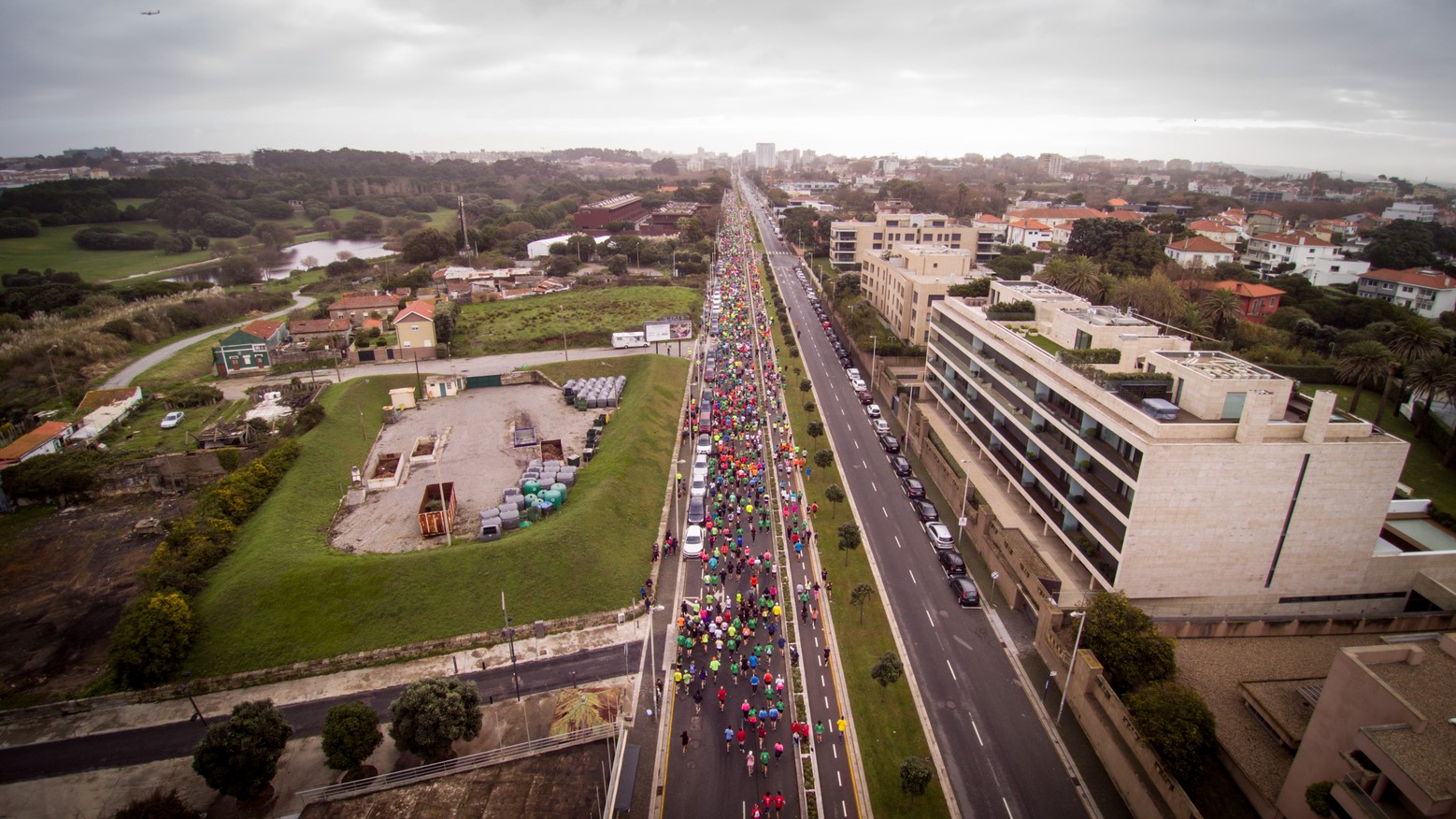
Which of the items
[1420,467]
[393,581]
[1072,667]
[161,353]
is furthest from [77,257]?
[1420,467]

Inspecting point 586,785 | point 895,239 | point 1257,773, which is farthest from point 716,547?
point 895,239

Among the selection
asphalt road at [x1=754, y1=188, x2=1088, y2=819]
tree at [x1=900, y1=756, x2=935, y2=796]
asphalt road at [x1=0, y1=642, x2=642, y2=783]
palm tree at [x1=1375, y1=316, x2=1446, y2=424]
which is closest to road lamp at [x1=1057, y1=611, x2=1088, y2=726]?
asphalt road at [x1=754, y1=188, x2=1088, y2=819]

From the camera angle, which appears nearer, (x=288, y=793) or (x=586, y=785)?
(x=586, y=785)

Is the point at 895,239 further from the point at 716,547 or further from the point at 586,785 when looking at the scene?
the point at 586,785

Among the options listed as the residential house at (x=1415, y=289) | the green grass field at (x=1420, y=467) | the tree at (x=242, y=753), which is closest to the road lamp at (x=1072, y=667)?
the green grass field at (x=1420, y=467)

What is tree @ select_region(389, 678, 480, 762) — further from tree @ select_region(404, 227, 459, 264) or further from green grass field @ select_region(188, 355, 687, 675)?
tree @ select_region(404, 227, 459, 264)
